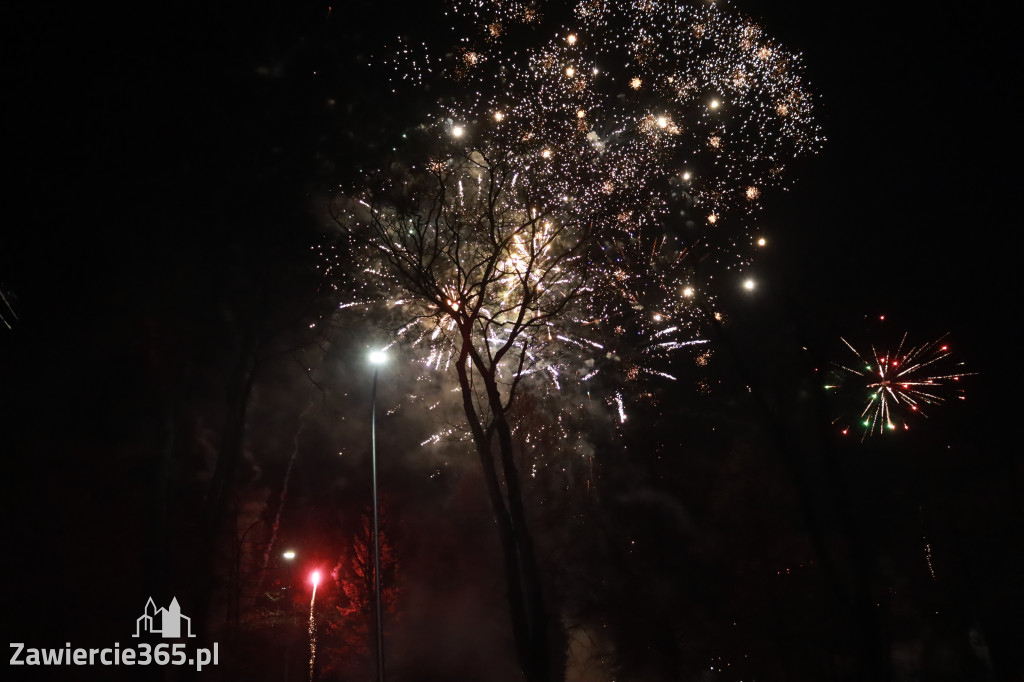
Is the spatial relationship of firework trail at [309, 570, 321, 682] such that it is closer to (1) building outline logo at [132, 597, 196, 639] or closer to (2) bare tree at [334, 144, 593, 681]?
(1) building outline logo at [132, 597, 196, 639]

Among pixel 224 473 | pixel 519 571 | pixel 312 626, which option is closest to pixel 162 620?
pixel 224 473

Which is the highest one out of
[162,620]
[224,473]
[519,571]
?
[224,473]

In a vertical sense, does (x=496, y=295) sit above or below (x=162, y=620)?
above

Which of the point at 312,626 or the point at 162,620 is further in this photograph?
the point at 312,626

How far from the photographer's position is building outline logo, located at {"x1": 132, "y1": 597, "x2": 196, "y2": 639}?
10180 mm

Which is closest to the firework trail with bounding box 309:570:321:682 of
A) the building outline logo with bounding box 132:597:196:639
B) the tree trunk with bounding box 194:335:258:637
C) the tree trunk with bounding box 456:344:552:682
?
the building outline logo with bounding box 132:597:196:639

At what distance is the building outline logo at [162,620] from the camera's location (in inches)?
401

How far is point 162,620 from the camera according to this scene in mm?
11312

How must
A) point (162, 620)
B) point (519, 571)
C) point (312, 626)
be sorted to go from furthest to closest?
point (312, 626)
point (162, 620)
point (519, 571)

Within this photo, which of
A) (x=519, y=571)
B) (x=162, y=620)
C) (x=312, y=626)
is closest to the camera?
(x=519, y=571)

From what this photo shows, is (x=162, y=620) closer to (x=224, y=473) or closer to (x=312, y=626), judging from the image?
(x=224, y=473)

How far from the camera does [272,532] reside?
3247 cm

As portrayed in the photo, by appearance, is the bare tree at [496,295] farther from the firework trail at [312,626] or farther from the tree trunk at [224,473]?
the firework trail at [312,626]

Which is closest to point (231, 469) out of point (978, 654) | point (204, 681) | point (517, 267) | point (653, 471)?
point (517, 267)
